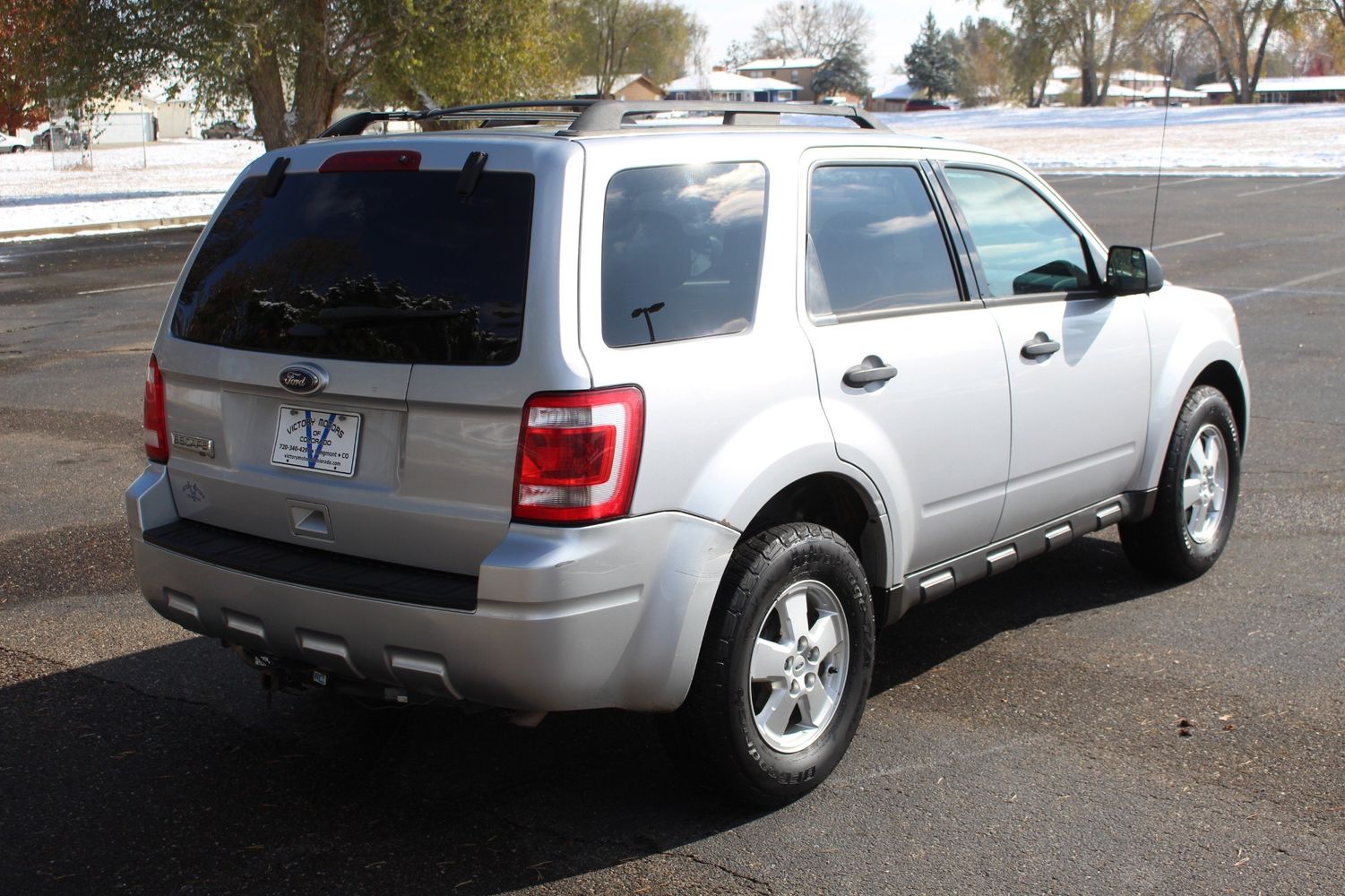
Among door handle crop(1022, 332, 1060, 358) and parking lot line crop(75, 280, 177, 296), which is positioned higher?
door handle crop(1022, 332, 1060, 358)

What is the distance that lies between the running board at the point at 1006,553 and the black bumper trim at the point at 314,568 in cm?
151

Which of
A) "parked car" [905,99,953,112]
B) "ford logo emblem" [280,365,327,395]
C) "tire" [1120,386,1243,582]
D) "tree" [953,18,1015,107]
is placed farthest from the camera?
"tree" [953,18,1015,107]

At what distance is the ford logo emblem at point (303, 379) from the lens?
3572mm

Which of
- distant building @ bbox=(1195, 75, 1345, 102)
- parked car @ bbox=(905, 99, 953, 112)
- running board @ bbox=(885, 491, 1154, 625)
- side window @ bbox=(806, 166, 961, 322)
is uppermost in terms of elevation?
distant building @ bbox=(1195, 75, 1345, 102)

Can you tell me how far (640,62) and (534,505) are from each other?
91.8m

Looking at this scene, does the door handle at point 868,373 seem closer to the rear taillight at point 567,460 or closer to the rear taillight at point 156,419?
the rear taillight at point 567,460

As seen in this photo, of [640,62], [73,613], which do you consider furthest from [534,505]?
[640,62]

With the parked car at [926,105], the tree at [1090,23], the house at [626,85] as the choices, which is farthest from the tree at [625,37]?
the parked car at [926,105]

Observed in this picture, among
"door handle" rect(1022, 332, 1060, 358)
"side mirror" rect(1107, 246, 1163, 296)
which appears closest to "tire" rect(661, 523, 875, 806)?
"door handle" rect(1022, 332, 1060, 358)

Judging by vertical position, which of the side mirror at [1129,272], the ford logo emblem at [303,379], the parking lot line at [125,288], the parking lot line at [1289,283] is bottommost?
the parking lot line at [125,288]

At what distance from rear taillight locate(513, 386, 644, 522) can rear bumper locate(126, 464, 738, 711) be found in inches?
2.2

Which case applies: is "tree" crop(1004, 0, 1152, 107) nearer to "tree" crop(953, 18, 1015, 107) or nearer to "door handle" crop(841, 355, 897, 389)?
"tree" crop(953, 18, 1015, 107)

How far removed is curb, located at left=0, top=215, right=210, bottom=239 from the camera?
24.5 m

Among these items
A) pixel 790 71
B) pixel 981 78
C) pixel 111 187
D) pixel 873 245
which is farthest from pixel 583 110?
pixel 790 71
